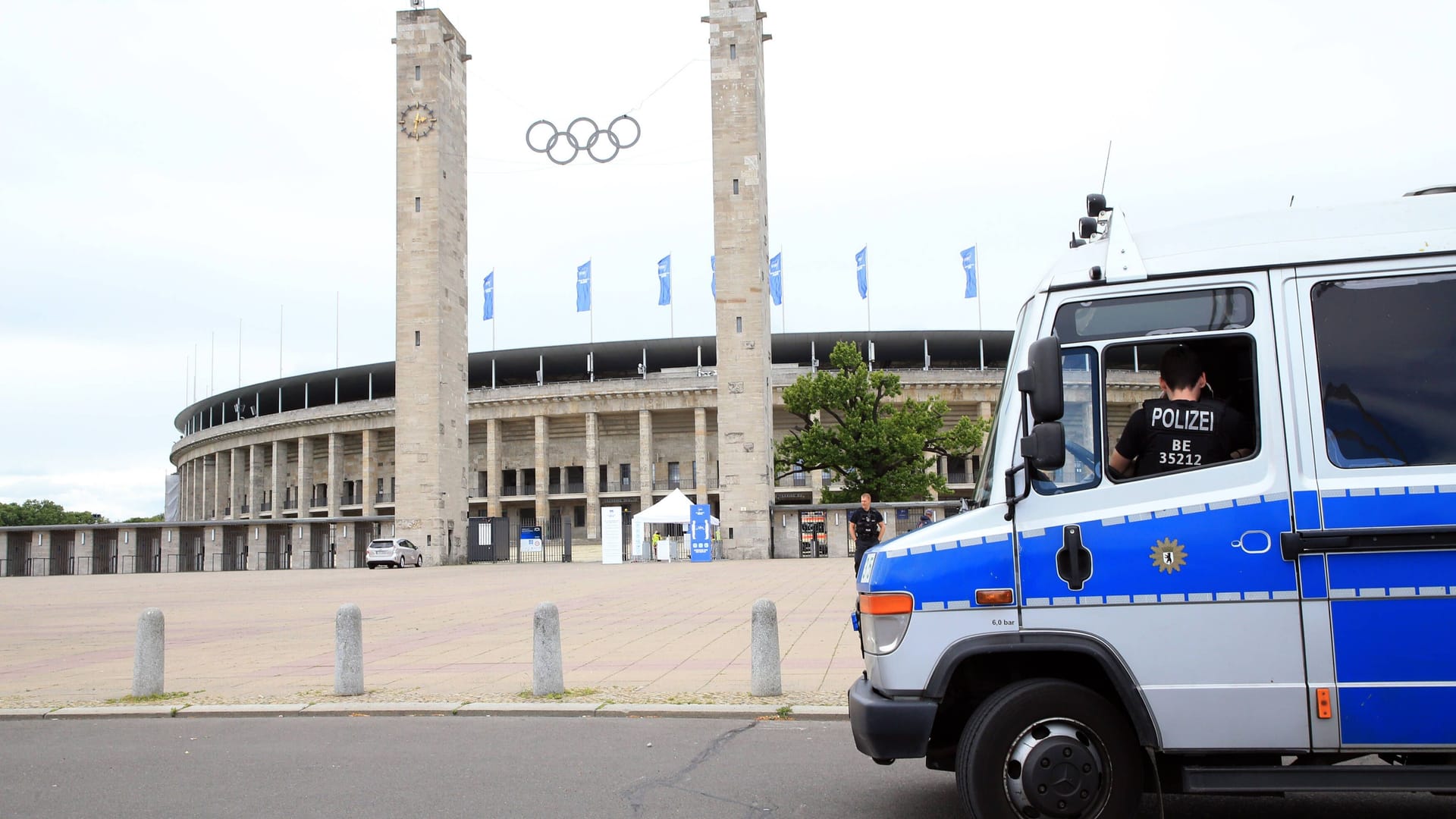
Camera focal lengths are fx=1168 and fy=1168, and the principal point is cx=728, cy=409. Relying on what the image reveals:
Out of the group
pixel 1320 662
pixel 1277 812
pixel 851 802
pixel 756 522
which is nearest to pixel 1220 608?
pixel 1320 662

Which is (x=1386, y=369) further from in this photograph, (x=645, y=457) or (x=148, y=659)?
(x=645, y=457)

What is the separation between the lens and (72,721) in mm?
9977

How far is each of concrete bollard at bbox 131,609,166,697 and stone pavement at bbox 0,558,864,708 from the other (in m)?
0.34

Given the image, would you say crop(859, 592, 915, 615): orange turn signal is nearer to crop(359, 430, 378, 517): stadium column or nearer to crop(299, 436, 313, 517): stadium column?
crop(359, 430, 378, 517): stadium column

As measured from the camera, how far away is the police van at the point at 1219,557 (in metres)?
5.08

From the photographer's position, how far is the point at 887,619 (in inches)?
216

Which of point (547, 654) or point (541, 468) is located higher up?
point (541, 468)

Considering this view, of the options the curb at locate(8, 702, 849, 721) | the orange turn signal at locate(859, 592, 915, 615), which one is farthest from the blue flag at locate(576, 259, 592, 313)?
the orange turn signal at locate(859, 592, 915, 615)

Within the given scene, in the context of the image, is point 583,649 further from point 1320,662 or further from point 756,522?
point 756,522

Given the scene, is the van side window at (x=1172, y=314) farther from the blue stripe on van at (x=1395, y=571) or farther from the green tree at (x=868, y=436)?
the green tree at (x=868, y=436)

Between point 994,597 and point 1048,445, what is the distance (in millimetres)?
758

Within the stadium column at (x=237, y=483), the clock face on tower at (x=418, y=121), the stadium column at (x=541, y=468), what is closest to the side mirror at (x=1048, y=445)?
the clock face on tower at (x=418, y=121)

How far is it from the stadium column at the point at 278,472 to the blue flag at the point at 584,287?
30.2 m

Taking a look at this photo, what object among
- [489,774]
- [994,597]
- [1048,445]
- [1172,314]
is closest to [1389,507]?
[1172,314]
